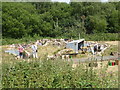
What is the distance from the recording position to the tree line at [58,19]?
16.3 metres

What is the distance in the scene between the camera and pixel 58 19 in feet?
60.4

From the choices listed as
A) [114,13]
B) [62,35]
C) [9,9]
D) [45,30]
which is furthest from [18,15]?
[114,13]

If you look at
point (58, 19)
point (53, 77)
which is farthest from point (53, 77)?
point (58, 19)

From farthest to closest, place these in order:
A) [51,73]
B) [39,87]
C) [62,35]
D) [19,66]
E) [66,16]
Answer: [66,16] < [62,35] < [19,66] < [51,73] < [39,87]

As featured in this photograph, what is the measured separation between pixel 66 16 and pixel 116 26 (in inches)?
168

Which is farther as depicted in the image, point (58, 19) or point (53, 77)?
point (58, 19)

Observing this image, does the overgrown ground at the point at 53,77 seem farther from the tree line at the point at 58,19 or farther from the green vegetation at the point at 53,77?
the tree line at the point at 58,19

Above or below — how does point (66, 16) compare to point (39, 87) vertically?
above

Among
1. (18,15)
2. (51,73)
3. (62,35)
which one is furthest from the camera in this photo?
(62,35)

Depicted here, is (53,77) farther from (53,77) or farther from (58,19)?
(58,19)

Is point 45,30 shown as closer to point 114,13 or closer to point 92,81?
point 114,13

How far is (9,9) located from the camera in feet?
54.1

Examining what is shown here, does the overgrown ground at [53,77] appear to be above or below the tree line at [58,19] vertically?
below

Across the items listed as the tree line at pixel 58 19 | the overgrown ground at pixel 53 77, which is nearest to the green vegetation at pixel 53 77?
the overgrown ground at pixel 53 77
